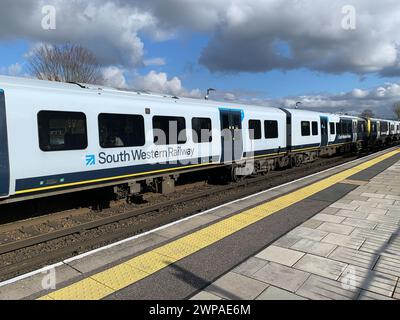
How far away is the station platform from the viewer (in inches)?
162

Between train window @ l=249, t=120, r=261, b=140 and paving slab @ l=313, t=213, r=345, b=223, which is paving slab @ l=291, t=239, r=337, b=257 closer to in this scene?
paving slab @ l=313, t=213, r=345, b=223

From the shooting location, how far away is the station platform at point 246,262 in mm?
4117

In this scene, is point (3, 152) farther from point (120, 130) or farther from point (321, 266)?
point (321, 266)

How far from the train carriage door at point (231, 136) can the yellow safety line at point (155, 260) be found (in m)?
4.15

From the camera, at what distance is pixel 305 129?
18.4 metres

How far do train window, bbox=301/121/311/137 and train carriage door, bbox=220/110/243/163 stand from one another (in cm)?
645

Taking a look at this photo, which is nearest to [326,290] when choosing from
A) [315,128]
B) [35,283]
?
[35,283]

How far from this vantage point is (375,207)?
8.16 meters

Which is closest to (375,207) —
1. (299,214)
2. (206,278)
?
(299,214)

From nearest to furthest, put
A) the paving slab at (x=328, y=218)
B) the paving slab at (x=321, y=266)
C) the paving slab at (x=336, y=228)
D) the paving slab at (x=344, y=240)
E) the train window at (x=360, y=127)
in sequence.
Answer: the paving slab at (x=321, y=266) < the paving slab at (x=344, y=240) < the paving slab at (x=336, y=228) < the paving slab at (x=328, y=218) < the train window at (x=360, y=127)

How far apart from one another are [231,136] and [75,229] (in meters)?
7.02

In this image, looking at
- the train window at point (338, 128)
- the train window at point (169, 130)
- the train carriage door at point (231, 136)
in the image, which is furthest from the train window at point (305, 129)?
the train window at point (169, 130)

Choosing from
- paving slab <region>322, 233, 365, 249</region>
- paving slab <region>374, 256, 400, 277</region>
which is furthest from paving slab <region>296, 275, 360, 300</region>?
paving slab <region>322, 233, 365, 249</region>

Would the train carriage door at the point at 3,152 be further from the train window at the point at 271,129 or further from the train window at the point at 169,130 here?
the train window at the point at 271,129
